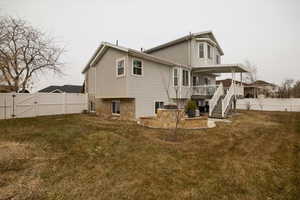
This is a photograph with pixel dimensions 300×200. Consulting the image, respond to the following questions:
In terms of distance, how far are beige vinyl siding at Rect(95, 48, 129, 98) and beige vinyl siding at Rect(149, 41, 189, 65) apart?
685 centimetres

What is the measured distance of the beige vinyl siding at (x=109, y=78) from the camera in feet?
35.2

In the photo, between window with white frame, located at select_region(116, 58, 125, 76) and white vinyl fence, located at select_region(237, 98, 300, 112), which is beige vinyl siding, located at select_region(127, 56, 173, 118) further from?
white vinyl fence, located at select_region(237, 98, 300, 112)

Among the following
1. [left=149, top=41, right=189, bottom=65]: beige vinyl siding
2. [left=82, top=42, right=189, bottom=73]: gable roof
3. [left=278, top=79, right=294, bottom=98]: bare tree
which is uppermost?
[left=149, top=41, right=189, bottom=65]: beige vinyl siding

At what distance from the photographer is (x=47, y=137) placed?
6359 millimetres

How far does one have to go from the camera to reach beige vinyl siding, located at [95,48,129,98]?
10724 mm

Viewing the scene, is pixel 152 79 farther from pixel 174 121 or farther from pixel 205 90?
pixel 205 90

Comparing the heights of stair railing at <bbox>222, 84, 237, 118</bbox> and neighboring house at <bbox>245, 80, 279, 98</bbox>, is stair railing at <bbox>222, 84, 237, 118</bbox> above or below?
below

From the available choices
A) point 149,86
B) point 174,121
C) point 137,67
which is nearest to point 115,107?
point 149,86

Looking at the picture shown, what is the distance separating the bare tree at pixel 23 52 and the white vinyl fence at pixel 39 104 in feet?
6.45

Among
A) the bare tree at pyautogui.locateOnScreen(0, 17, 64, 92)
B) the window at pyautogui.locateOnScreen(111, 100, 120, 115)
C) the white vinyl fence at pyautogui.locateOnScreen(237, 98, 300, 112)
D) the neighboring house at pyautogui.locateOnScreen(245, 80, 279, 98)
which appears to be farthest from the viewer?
the neighboring house at pyautogui.locateOnScreen(245, 80, 279, 98)

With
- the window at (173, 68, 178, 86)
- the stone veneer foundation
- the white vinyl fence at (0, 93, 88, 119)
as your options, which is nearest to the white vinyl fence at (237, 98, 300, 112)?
the window at (173, 68, 178, 86)

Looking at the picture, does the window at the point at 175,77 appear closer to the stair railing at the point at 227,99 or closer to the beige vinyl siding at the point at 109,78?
the stair railing at the point at 227,99

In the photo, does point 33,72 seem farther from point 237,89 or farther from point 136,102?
point 237,89

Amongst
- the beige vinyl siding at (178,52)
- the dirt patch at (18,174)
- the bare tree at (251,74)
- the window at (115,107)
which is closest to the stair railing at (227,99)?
the beige vinyl siding at (178,52)
